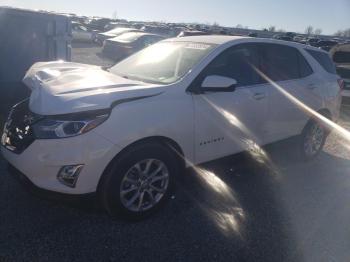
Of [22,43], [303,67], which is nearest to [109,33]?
[22,43]

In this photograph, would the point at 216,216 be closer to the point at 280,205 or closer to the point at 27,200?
the point at 280,205

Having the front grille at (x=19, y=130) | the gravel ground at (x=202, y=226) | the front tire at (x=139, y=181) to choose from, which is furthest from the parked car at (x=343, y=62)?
the front grille at (x=19, y=130)

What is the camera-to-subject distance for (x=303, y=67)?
5309 mm

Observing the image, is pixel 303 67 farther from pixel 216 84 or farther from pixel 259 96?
pixel 216 84

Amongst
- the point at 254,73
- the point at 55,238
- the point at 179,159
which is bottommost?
the point at 55,238

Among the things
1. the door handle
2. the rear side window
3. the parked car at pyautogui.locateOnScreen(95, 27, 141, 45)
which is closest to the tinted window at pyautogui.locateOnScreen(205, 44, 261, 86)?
the door handle

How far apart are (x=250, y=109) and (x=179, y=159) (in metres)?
1.16

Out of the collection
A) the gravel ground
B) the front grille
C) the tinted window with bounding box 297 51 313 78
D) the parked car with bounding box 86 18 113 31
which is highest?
the parked car with bounding box 86 18 113 31

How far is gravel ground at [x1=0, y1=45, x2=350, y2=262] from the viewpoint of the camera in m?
3.12

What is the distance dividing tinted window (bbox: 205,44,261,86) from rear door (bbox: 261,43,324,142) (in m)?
0.20

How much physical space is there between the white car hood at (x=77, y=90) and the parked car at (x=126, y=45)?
11.3 m

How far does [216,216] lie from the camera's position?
377 centimetres

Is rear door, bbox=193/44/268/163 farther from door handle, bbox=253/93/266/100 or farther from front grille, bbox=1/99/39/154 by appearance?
front grille, bbox=1/99/39/154

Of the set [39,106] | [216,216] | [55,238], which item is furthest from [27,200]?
[216,216]
